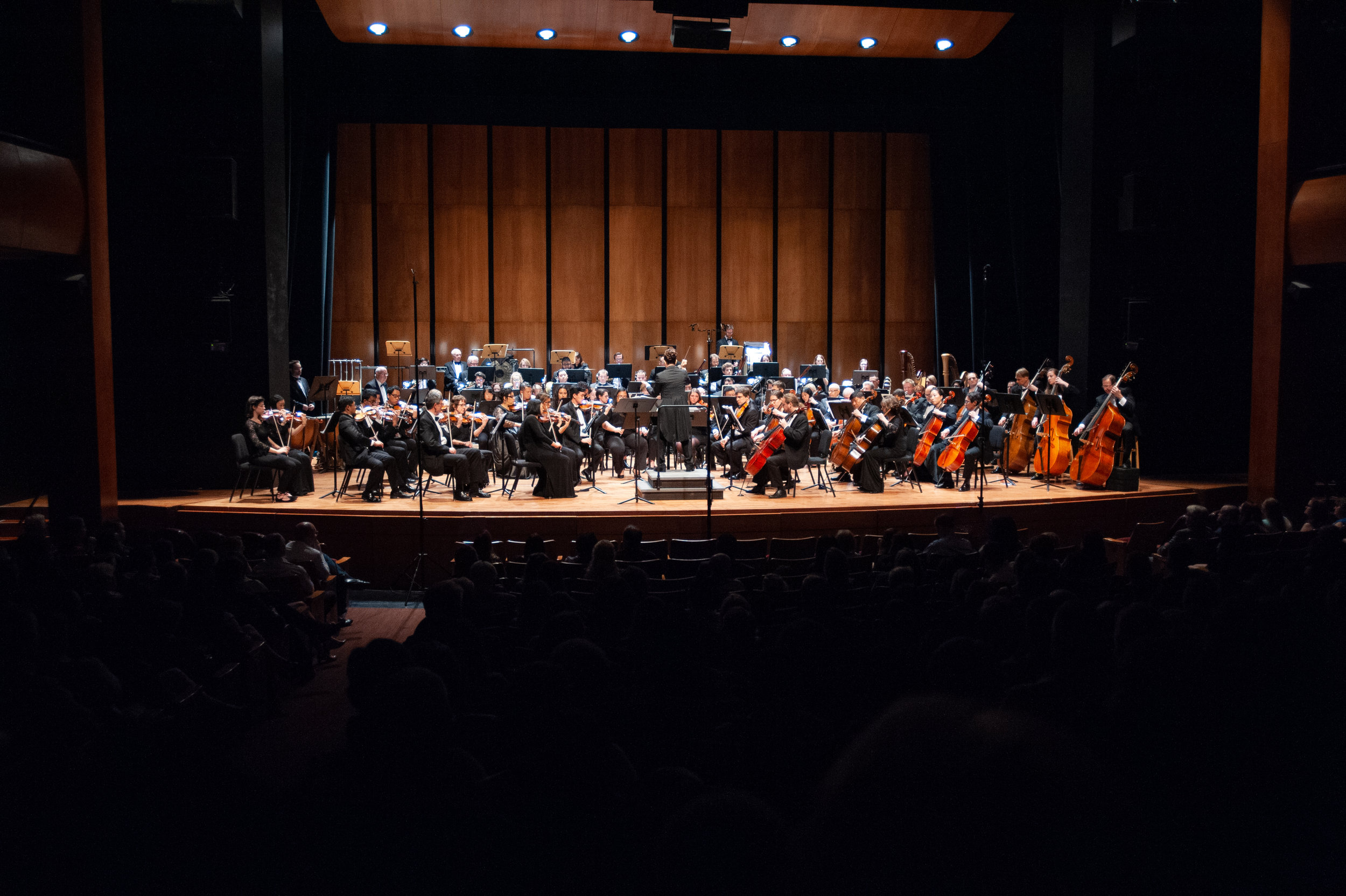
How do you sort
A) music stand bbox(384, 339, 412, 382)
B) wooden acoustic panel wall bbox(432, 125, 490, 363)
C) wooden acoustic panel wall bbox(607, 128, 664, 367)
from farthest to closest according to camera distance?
wooden acoustic panel wall bbox(607, 128, 664, 367)
wooden acoustic panel wall bbox(432, 125, 490, 363)
music stand bbox(384, 339, 412, 382)

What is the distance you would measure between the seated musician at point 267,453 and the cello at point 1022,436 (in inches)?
306

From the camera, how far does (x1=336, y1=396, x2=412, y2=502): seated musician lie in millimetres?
9461

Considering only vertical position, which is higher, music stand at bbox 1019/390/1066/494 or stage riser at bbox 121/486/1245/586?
music stand at bbox 1019/390/1066/494

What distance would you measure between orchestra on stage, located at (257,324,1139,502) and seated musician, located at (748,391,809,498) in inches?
0.7

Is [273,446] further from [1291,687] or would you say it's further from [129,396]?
[1291,687]

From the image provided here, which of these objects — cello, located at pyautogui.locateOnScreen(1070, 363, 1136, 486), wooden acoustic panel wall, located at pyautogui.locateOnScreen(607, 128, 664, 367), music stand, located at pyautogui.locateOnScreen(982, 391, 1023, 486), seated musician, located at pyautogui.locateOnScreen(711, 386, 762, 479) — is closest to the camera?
music stand, located at pyautogui.locateOnScreen(982, 391, 1023, 486)

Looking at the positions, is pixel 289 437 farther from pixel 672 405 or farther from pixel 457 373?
pixel 672 405

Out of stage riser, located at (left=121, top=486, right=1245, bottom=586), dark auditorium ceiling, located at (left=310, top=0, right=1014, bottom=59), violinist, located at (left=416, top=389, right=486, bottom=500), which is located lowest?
stage riser, located at (left=121, top=486, right=1245, bottom=586)

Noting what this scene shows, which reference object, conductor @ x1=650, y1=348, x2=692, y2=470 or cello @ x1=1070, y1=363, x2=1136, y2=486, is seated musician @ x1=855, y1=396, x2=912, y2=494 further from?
conductor @ x1=650, y1=348, x2=692, y2=470

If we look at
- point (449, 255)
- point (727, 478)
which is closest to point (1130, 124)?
point (727, 478)

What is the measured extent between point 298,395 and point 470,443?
343cm

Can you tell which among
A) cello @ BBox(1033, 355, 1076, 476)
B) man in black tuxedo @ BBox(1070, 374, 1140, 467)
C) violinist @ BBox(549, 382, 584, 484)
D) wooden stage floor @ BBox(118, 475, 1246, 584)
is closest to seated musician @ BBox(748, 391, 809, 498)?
wooden stage floor @ BBox(118, 475, 1246, 584)

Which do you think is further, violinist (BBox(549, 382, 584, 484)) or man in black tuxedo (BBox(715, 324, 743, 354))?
man in black tuxedo (BBox(715, 324, 743, 354))

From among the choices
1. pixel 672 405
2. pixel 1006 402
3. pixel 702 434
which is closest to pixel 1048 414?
pixel 1006 402
